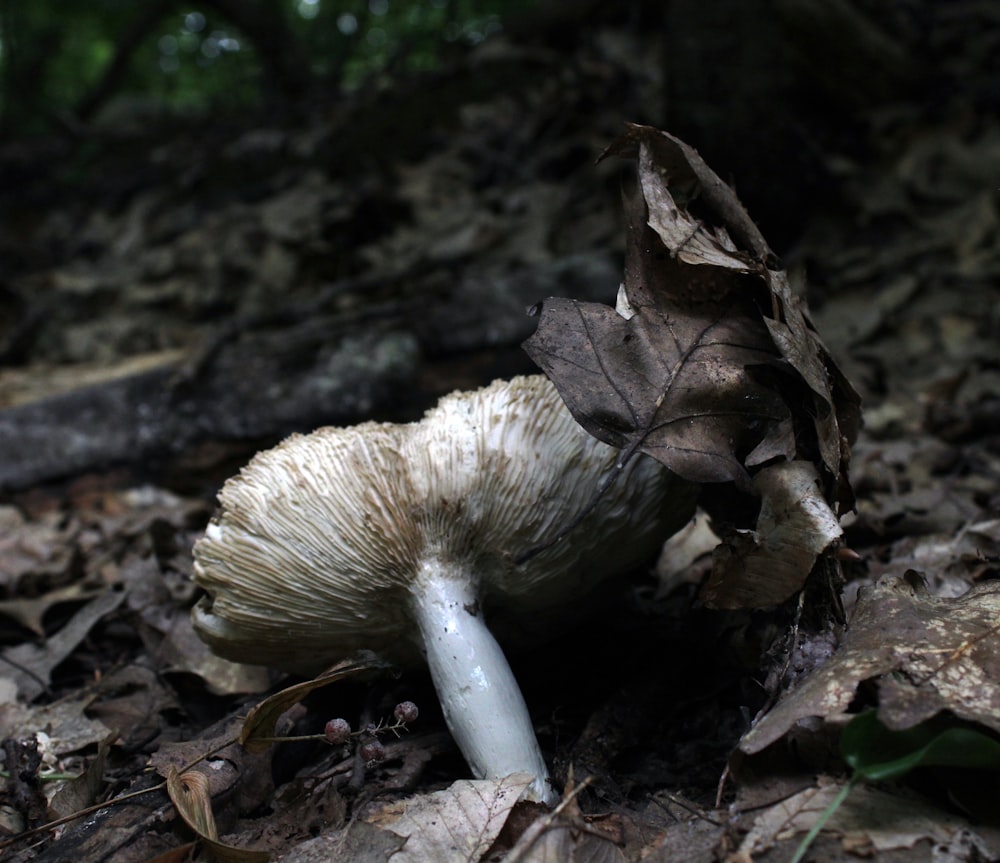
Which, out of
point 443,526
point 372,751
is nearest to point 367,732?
point 372,751

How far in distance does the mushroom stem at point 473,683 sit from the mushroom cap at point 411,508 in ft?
0.20

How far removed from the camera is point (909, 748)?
1329mm

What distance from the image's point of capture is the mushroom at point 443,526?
6.17ft

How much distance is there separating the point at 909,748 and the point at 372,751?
3.49ft

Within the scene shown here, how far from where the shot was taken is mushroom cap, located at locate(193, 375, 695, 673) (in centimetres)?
189

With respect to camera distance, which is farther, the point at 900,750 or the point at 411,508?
the point at 411,508

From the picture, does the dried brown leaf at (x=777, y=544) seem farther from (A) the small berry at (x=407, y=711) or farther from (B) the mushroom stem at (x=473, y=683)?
(A) the small berry at (x=407, y=711)

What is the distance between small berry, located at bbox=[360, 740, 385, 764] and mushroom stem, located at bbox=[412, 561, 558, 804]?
0.18 m

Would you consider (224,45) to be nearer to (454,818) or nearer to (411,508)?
(411,508)

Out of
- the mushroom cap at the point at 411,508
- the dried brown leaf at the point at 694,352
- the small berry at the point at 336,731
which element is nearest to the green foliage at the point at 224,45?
the dried brown leaf at the point at 694,352

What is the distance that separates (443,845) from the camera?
4.98ft

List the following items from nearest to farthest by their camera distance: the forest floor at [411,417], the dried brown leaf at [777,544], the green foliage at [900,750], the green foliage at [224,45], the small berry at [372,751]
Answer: the green foliage at [900,750] → the forest floor at [411,417] → the dried brown leaf at [777,544] → the small berry at [372,751] → the green foliage at [224,45]

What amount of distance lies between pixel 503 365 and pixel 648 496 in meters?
2.47

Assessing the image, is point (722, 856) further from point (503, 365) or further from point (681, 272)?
point (503, 365)
